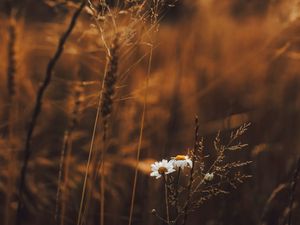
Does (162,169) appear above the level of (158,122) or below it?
below

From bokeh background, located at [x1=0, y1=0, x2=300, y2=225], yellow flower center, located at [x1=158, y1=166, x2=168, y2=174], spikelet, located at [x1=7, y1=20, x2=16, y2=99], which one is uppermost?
bokeh background, located at [x1=0, y1=0, x2=300, y2=225]

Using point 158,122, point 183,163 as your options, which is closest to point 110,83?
point 183,163

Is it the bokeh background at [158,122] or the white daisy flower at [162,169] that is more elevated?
the bokeh background at [158,122]

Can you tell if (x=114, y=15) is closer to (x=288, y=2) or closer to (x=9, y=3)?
(x=9, y=3)

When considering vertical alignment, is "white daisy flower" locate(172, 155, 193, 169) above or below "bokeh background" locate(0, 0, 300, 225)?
below

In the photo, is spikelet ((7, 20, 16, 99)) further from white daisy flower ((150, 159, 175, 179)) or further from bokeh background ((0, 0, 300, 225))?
white daisy flower ((150, 159, 175, 179))

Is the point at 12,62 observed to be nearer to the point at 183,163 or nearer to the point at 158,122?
the point at 183,163

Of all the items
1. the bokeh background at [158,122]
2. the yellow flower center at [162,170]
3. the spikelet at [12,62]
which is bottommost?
the yellow flower center at [162,170]

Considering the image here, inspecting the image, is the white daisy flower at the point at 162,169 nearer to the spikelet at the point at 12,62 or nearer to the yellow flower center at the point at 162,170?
the yellow flower center at the point at 162,170

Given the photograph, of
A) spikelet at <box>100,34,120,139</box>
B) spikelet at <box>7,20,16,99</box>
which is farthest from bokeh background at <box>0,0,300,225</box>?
spikelet at <box>100,34,120,139</box>

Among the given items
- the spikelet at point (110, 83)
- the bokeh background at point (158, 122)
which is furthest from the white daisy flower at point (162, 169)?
the spikelet at point (110, 83)

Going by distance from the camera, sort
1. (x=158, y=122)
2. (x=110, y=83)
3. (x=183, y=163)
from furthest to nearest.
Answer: (x=158, y=122) < (x=183, y=163) < (x=110, y=83)
